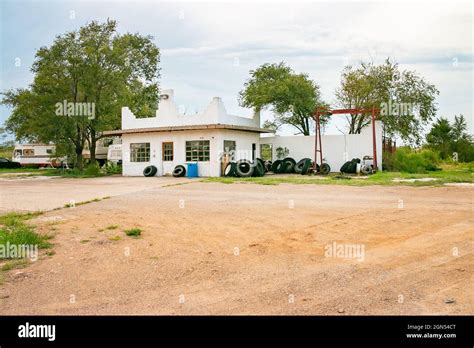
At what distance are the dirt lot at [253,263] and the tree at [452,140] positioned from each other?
29777 mm

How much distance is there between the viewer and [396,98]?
35969 millimetres

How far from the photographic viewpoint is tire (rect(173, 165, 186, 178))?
93.8 ft

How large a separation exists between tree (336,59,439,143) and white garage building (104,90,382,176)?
668cm

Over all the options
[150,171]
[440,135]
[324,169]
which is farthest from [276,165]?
[440,135]

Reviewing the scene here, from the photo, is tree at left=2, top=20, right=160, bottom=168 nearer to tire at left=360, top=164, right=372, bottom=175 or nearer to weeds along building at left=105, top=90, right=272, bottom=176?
weeds along building at left=105, top=90, right=272, bottom=176

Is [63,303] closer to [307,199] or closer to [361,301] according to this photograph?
[361,301]

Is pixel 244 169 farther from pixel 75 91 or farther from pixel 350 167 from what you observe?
pixel 75 91

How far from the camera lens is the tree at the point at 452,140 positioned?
39594 mm

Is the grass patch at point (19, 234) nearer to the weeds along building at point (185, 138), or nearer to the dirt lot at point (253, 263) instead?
the dirt lot at point (253, 263)

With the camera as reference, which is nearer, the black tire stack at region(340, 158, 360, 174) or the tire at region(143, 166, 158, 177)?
the black tire stack at region(340, 158, 360, 174)

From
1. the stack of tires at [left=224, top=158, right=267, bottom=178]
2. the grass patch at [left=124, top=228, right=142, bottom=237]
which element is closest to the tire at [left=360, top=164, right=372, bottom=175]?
the stack of tires at [left=224, top=158, right=267, bottom=178]

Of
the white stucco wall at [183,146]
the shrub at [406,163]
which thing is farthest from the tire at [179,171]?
the shrub at [406,163]
